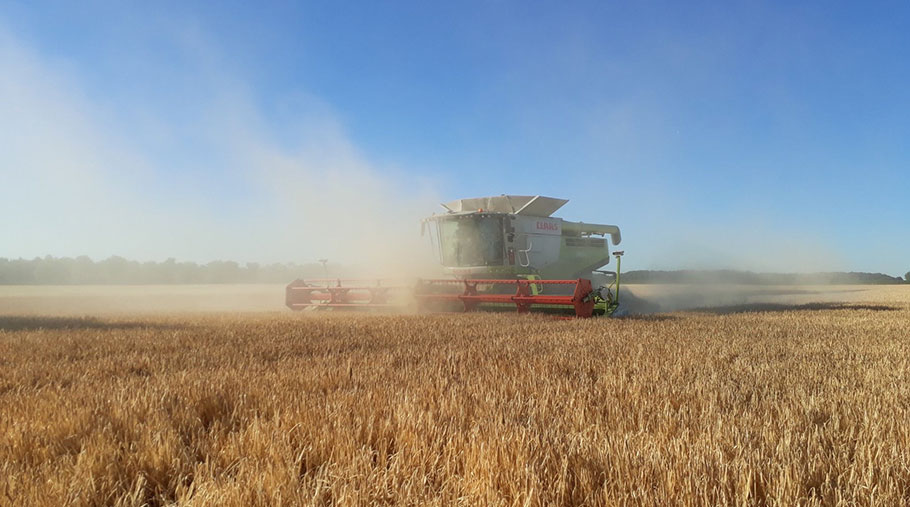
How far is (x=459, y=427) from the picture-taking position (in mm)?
2367

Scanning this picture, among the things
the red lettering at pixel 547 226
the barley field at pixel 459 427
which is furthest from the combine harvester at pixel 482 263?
the barley field at pixel 459 427

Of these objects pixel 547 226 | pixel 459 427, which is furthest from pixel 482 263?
pixel 459 427

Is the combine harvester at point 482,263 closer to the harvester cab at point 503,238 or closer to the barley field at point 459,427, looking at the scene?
the harvester cab at point 503,238

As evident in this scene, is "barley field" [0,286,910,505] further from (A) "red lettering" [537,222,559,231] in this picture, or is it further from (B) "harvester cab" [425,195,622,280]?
(A) "red lettering" [537,222,559,231]

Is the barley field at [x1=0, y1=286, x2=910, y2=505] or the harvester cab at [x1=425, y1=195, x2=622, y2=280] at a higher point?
the harvester cab at [x1=425, y1=195, x2=622, y2=280]

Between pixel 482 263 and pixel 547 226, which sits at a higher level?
pixel 547 226

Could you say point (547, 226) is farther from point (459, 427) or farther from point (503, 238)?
point (459, 427)

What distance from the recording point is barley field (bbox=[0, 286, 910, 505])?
5.58 ft

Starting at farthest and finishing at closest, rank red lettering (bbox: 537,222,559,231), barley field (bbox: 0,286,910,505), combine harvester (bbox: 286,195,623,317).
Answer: red lettering (bbox: 537,222,559,231)
combine harvester (bbox: 286,195,623,317)
barley field (bbox: 0,286,910,505)

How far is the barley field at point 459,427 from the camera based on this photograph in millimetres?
1700

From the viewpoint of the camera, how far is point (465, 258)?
1238cm

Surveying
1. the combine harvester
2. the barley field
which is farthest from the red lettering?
the barley field

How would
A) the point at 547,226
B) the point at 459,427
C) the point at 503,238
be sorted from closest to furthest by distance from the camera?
the point at 459,427
the point at 503,238
the point at 547,226

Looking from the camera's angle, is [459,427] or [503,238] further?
[503,238]
